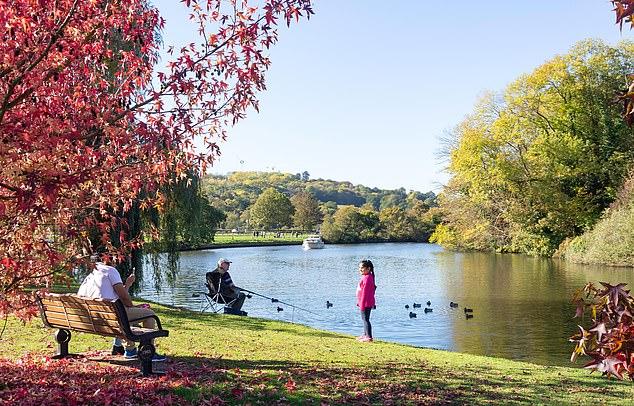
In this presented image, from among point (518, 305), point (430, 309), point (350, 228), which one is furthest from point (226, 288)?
point (350, 228)

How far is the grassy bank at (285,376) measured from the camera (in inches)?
227

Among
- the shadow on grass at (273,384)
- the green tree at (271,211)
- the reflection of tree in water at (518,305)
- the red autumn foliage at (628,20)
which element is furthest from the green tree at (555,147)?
the green tree at (271,211)

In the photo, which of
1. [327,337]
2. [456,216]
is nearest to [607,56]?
[456,216]

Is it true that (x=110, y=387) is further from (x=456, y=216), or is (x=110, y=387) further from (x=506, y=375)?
(x=456, y=216)

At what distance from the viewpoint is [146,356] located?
6.34 metres

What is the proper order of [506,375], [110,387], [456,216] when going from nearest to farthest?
[110,387], [506,375], [456,216]

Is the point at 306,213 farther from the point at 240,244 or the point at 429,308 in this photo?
the point at 429,308

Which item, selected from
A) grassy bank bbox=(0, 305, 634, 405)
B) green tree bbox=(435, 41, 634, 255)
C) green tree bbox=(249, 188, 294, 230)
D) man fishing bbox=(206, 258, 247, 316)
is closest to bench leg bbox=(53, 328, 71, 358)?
grassy bank bbox=(0, 305, 634, 405)

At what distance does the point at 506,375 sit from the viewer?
8.12m

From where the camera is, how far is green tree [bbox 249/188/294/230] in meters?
90.6

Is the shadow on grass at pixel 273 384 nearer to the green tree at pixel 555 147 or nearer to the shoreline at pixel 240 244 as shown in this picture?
the green tree at pixel 555 147

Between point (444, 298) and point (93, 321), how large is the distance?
18050 millimetres

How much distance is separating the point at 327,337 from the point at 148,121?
25.9ft

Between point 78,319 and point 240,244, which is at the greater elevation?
point 78,319
